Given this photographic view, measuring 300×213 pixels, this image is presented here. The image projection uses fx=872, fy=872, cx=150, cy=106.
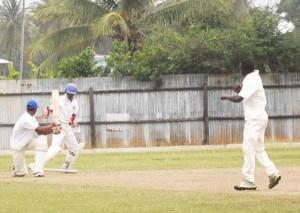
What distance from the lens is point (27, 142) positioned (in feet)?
→ 58.9

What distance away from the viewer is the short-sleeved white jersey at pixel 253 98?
13758 mm

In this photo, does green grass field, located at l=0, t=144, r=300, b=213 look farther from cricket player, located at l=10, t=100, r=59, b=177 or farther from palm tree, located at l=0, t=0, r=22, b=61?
palm tree, located at l=0, t=0, r=22, b=61

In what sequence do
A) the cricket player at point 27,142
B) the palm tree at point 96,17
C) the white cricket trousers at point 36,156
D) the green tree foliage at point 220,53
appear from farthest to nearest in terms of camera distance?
the palm tree at point 96,17, the green tree foliage at point 220,53, the white cricket trousers at point 36,156, the cricket player at point 27,142

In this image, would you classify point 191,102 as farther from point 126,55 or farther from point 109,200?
point 109,200

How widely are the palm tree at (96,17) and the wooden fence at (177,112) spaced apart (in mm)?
4056

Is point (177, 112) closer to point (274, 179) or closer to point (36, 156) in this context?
point (36, 156)

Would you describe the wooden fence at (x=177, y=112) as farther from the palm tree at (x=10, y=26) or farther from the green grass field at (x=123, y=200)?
the palm tree at (x=10, y=26)

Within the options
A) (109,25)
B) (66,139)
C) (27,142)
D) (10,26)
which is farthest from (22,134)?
(10,26)

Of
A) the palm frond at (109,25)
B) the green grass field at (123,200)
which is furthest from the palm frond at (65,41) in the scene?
the green grass field at (123,200)

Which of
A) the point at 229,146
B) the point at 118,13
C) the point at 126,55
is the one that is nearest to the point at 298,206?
the point at 229,146

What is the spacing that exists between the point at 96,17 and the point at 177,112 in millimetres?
6489

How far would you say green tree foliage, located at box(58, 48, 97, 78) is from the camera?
3135cm

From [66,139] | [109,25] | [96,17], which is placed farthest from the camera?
[96,17]

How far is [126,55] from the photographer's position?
99.8 ft
